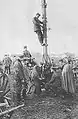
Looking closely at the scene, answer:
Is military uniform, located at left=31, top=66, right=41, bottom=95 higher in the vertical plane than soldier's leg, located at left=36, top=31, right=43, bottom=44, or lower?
lower

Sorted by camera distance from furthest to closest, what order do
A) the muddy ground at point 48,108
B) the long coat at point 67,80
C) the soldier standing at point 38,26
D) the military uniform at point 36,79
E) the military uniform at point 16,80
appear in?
the soldier standing at point 38,26, the military uniform at point 36,79, the long coat at point 67,80, the military uniform at point 16,80, the muddy ground at point 48,108

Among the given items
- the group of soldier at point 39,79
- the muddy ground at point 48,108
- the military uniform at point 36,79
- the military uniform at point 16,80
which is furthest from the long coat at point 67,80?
the military uniform at point 16,80

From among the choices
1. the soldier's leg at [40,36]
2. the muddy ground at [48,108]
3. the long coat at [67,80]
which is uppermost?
the soldier's leg at [40,36]

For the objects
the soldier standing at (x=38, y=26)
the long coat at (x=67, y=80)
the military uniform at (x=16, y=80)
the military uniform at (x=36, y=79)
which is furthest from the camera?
the soldier standing at (x=38, y=26)

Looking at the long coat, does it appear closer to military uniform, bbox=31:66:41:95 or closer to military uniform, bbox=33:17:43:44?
military uniform, bbox=31:66:41:95

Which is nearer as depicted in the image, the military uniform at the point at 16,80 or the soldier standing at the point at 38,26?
the military uniform at the point at 16,80

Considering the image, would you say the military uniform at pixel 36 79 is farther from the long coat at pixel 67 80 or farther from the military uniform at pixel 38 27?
the military uniform at pixel 38 27

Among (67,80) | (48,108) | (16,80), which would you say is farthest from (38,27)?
(48,108)

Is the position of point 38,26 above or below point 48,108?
above

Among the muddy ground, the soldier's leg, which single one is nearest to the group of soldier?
the muddy ground

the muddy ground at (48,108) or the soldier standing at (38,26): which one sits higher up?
the soldier standing at (38,26)

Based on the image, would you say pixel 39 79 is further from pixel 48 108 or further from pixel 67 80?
pixel 48 108

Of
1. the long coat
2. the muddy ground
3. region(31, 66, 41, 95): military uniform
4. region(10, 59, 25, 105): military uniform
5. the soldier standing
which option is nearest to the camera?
the muddy ground

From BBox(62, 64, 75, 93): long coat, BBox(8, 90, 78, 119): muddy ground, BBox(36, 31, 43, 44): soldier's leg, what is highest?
BBox(36, 31, 43, 44): soldier's leg
